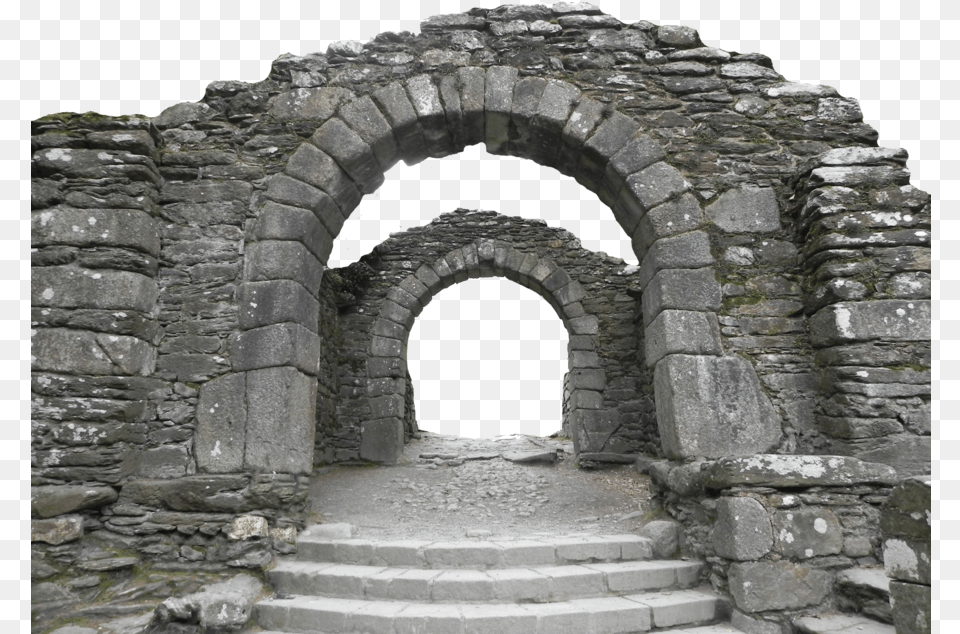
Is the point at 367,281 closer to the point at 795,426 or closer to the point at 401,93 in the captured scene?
the point at 401,93

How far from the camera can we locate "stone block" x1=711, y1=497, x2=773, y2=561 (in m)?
3.36

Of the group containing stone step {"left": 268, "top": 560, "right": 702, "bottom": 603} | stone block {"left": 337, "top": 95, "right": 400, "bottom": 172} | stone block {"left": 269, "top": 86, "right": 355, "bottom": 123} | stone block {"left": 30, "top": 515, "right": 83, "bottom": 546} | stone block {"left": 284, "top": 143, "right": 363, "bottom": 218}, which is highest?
stone block {"left": 269, "top": 86, "right": 355, "bottom": 123}

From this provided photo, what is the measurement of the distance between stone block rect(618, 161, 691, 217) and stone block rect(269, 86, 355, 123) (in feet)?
8.30

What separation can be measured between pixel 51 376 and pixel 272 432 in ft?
4.99

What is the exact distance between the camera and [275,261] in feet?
14.7

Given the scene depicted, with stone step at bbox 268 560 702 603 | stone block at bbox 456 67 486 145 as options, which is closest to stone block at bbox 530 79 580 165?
stone block at bbox 456 67 486 145

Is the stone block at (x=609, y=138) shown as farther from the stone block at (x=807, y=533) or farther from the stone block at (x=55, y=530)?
the stone block at (x=55, y=530)

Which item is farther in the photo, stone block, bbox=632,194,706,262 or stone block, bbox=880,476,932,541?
stone block, bbox=632,194,706,262

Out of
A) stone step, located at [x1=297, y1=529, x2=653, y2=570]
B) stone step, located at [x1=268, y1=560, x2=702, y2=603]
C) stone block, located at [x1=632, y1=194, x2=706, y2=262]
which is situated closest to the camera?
stone step, located at [x1=268, y1=560, x2=702, y2=603]

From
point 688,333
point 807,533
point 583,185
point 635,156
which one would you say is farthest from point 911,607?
point 583,185

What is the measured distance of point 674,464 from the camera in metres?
4.26

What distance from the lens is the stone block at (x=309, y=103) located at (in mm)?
4809

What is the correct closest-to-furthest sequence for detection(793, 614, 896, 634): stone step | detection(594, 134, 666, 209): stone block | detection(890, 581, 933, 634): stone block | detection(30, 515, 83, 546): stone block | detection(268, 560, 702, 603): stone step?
1. detection(890, 581, 933, 634): stone block
2. detection(793, 614, 896, 634): stone step
3. detection(268, 560, 702, 603): stone step
4. detection(30, 515, 83, 546): stone block
5. detection(594, 134, 666, 209): stone block

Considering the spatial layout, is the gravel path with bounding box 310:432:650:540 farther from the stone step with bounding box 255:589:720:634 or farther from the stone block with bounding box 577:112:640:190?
the stone block with bounding box 577:112:640:190
